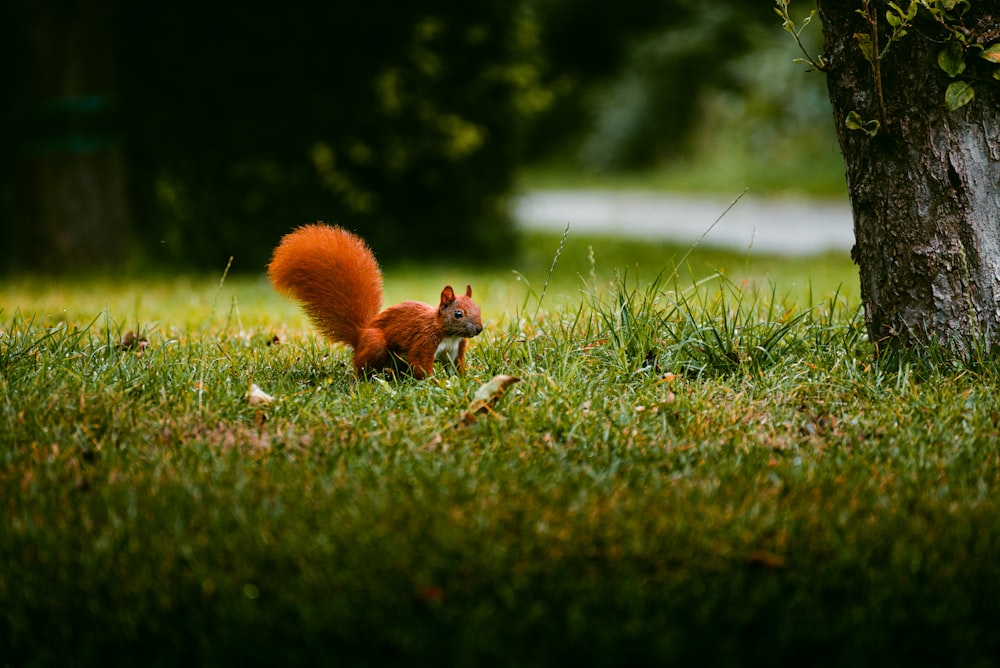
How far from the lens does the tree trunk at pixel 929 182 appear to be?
3.37 metres

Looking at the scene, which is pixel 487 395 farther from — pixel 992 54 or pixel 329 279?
pixel 992 54

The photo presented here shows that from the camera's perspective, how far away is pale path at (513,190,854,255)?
428 inches

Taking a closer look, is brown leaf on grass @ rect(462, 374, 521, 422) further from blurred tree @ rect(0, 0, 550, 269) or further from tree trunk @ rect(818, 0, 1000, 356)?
blurred tree @ rect(0, 0, 550, 269)

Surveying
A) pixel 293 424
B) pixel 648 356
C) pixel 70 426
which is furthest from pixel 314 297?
pixel 648 356

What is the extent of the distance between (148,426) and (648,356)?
1.79 metres

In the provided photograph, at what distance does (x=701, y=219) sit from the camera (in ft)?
45.0

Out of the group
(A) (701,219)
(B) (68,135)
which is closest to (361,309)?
(B) (68,135)

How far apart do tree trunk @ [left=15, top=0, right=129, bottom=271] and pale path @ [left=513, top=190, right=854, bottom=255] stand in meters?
3.51

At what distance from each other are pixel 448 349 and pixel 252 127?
5050 mm

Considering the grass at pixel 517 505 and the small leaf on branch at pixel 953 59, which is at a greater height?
the small leaf on branch at pixel 953 59

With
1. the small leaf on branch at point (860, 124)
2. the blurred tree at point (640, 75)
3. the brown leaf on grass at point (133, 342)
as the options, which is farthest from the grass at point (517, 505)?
the blurred tree at point (640, 75)

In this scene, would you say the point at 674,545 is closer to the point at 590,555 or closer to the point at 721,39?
the point at 590,555

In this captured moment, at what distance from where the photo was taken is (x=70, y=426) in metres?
2.93

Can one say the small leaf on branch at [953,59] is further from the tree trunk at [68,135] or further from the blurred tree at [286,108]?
the tree trunk at [68,135]
